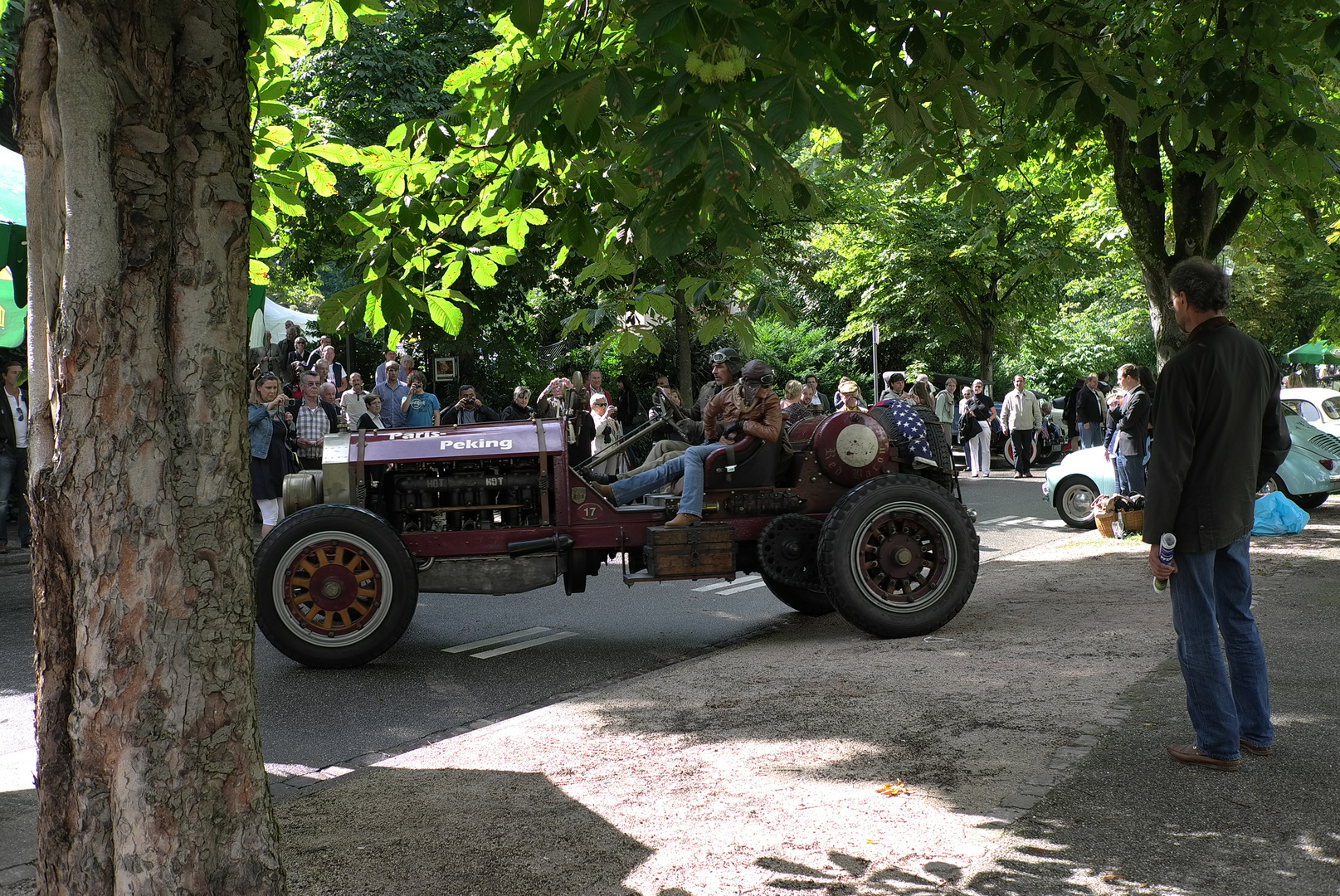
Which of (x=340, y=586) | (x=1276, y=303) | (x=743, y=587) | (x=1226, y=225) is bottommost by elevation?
A: (x=743, y=587)

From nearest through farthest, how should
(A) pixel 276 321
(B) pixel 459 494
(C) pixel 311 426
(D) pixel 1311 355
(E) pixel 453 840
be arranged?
1. (E) pixel 453 840
2. (B) pixel 459 494
3. (C) pixel 311 426
4. (A) pixel 276 321
5. (D) pixel 1311 355

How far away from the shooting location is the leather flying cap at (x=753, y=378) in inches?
322

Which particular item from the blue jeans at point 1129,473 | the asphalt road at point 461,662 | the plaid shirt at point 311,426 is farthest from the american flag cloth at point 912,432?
the plaid shirt at point 311,426

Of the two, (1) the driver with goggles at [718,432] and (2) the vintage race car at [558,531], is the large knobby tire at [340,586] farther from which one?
(1) the driver with goggles at [718,432]

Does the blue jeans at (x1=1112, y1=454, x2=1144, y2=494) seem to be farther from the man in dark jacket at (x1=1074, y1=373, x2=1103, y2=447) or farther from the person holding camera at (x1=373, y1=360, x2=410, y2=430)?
the person holding camera at (x1=373, y1=360, x2=410, y2=430)

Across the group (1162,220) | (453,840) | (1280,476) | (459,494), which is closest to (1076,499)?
(1280,476)

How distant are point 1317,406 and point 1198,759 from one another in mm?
15772

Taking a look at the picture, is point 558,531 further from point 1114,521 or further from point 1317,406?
point 1317,406

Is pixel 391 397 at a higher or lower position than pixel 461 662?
higher

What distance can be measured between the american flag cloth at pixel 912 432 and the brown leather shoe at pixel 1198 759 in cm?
396

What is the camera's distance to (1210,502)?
4.63 m

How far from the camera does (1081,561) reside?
36.9 feet

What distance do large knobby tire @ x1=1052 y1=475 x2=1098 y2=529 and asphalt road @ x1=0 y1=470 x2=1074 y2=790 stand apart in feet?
16.6

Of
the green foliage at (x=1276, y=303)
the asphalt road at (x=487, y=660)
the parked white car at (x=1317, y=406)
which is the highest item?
the green foliage at (x=1276, y=303)
